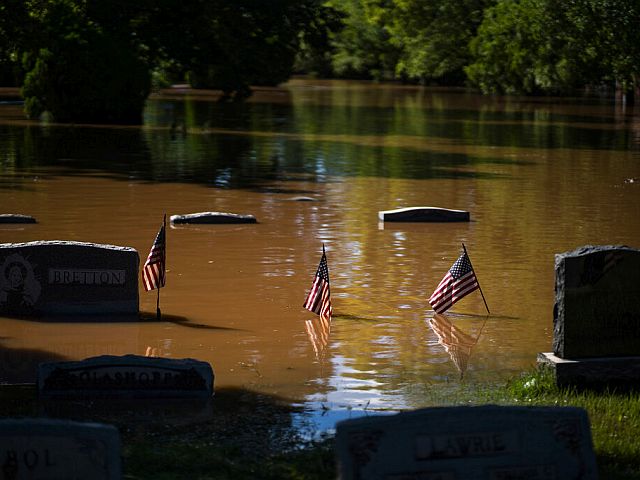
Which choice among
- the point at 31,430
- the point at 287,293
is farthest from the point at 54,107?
the point at 31,430

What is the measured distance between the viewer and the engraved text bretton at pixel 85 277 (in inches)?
539

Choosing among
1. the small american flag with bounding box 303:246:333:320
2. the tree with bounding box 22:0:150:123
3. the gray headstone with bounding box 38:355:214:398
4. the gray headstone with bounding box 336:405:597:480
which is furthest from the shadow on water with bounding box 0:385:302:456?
the tree with bounding box 22:0:150:123

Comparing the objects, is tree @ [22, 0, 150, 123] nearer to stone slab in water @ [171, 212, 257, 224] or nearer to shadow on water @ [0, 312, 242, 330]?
stone slab in water @ [171, 212, 257, 224]

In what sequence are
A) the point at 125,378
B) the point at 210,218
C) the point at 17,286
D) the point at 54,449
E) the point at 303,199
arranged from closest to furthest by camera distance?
the point at 54,449 → the point at 125,378 → the point at 17,286 → the point at 210,218 → the point at 303,199

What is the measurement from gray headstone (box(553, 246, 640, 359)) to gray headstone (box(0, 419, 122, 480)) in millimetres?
5750

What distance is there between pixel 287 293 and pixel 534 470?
949 centimetres

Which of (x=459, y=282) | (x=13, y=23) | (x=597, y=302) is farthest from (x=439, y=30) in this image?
(x=597, y=302)

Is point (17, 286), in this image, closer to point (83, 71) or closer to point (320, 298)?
point (320, 298)

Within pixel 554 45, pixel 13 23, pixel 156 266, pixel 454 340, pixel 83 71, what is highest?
pixel 13 23

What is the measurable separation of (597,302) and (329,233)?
9920 mm

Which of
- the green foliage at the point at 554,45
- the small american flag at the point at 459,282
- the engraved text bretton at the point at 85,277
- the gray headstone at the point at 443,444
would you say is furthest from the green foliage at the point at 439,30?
→ the gray headstone at the point at 443,444

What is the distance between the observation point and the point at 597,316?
34.8ft

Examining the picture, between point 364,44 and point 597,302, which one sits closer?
point 597,302

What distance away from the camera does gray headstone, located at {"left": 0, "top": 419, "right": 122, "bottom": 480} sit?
5574 mm
